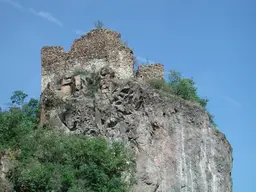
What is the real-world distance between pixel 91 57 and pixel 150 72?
9.10ft

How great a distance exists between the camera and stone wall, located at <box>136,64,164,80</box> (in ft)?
97.2

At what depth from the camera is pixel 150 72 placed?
29.8 metres

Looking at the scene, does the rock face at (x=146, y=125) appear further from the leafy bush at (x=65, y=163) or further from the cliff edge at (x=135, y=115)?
the leafy bush at (x=65, y=163)

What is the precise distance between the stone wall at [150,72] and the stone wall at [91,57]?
110 cm

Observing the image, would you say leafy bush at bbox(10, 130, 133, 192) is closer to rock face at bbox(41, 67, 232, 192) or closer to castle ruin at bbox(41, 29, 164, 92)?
rock face at bbox(41, 67, 232, 192)

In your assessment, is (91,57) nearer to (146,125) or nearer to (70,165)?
(146,125)

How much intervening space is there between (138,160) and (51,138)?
3.32m

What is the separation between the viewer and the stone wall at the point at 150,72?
29.6 meters

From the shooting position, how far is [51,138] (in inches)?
1011

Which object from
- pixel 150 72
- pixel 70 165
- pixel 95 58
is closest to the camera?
pixel 70 165

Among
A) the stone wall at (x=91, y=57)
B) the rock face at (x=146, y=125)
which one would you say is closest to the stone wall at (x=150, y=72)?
the stone wall at (x=91, y=57)

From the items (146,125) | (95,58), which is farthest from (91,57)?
(146,125)

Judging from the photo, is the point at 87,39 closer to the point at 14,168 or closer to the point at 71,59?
the point at 71,59

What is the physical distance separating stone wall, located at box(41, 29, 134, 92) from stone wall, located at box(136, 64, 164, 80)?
1099 millimetres
